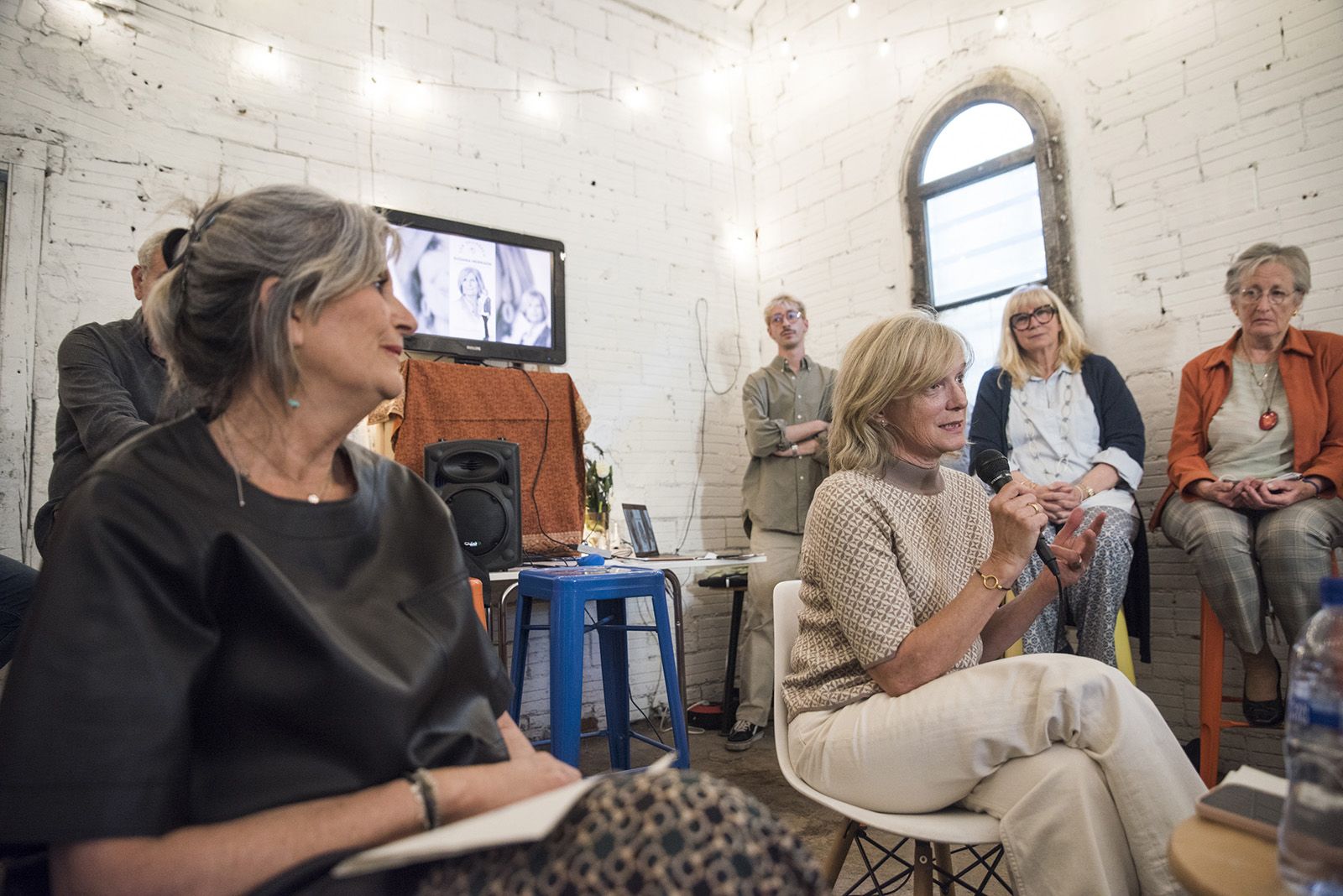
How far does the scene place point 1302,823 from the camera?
728 mm

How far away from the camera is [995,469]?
1.93m

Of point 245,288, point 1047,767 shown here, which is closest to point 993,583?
point 1047,767

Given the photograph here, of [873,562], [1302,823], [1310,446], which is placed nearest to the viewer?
[1302,823]

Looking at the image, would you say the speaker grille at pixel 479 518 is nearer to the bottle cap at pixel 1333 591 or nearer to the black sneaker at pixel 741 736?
the black sneaker at pixel 741 736

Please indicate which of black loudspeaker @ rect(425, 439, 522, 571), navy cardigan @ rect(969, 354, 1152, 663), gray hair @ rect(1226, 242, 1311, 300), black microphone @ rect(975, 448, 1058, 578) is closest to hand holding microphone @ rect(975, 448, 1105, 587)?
black microphone @ rect(975, 448, 1058, 578)

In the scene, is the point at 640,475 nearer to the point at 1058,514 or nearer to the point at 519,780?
the point at 1058,514

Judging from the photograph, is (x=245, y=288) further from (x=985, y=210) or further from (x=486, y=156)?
(x=985, y=210)

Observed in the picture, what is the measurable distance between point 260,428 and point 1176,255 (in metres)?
3.56

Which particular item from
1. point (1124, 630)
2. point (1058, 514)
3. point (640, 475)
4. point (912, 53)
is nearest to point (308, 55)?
point (640, 475)

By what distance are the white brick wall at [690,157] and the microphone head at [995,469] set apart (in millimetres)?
1899

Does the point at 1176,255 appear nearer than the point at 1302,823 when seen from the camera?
No

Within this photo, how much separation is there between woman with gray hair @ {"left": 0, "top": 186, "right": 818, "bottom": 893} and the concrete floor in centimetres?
143

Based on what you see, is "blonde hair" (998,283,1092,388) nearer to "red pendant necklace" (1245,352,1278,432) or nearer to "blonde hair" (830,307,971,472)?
"red pendant necklace" (1245,352,1278,432)

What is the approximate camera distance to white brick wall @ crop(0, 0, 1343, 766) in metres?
3.10
